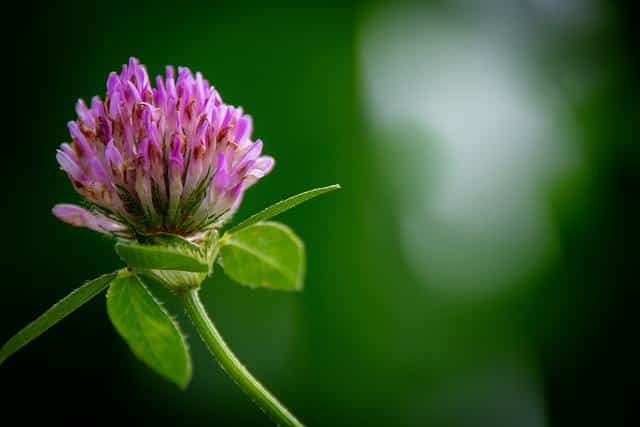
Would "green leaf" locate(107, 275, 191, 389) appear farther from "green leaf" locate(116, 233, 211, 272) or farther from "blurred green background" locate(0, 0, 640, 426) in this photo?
"blurred green background" locate(0, 0, 640, 426)

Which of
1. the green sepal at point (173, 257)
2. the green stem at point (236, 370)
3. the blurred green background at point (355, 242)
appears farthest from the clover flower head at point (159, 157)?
the blurred green background at point (355, 242)

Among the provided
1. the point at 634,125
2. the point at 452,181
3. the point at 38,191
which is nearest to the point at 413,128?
the point at 452,181

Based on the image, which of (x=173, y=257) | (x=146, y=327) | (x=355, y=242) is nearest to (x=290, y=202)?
(x=173, y=257)

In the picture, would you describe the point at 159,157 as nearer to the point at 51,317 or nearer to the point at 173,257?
the point at 173,257

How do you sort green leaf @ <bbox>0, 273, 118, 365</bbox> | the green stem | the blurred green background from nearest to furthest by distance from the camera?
1. the green stem
2. green leaf @ <bbox>0, 273, 118, 365</bbox>
3. the blurred green background

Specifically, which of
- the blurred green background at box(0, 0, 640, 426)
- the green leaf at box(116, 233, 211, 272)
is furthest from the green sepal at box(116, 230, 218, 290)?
the blurred green background at box(0, 0, 640, 426)

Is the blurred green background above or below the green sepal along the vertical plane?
below

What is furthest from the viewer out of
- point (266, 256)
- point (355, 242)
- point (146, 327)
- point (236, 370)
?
point (355, 242)
